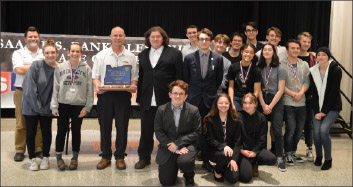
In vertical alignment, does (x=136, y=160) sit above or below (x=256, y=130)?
below

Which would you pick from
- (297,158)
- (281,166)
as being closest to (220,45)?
(281,166)

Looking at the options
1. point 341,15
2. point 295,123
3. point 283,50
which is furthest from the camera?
point 341,15

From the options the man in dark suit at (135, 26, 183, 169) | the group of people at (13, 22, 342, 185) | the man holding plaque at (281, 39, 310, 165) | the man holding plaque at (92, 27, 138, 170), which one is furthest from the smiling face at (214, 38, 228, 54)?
the man holding plaque at (92, 27, 138, 170)

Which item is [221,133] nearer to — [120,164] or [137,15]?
[120,164]

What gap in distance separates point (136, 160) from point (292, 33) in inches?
230

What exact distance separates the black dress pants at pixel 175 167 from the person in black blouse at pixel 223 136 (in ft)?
0.94

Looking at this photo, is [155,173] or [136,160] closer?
[155,173]

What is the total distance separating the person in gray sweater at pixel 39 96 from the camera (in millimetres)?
3922

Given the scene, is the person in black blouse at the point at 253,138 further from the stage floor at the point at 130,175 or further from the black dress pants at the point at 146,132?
the black dress pants at the point at 146,132

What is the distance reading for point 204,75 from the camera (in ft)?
13.4

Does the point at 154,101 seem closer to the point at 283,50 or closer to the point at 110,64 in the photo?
the point at 110,64

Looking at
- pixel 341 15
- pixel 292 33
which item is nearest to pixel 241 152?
pixel 341 15

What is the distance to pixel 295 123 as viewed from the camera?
444 cm

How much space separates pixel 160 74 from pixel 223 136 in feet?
3.29
